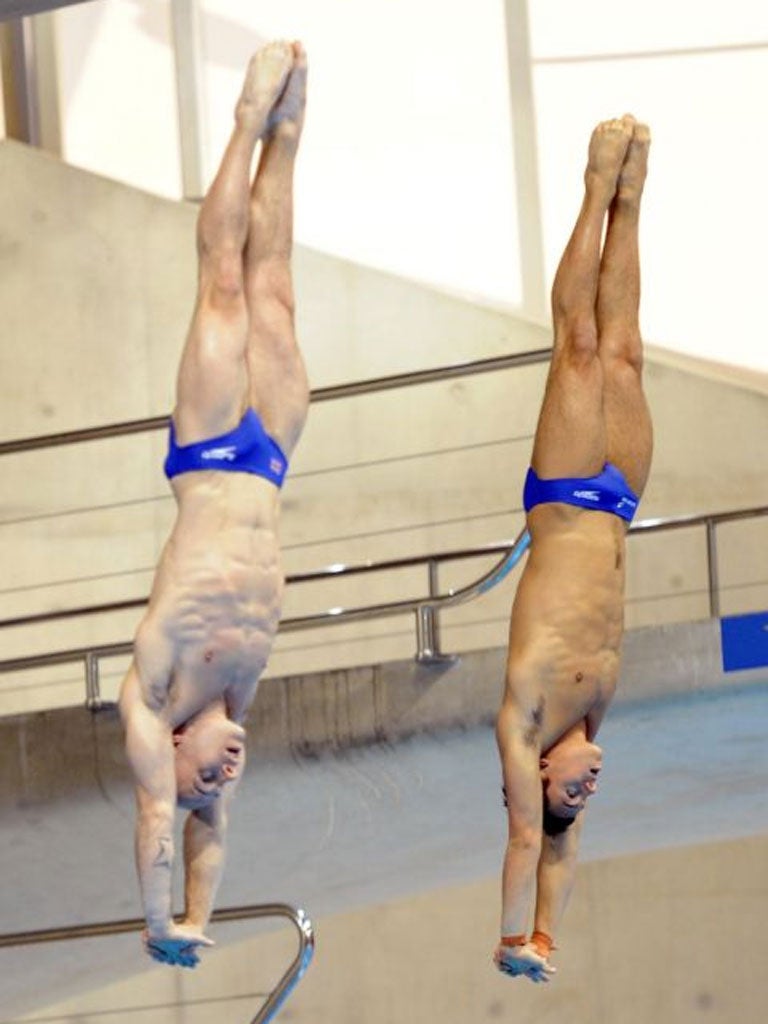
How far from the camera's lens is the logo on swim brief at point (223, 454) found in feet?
23.0

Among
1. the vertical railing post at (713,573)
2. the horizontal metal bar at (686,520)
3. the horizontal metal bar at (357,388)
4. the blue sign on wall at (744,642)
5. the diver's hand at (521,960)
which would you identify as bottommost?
the diver's hand at (521,960)

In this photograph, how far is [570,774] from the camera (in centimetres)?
758

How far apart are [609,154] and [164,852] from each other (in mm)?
2719

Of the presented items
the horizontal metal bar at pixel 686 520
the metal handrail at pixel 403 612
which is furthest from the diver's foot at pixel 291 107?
the horizontal metal bar at pixel 686 520

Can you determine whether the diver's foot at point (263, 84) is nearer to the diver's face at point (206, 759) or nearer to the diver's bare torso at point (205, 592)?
the diver's bare torso at point (205, 592)

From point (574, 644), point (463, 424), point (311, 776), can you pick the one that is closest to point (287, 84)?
point (574, 644)

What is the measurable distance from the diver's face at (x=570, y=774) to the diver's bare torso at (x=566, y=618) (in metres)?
0.08

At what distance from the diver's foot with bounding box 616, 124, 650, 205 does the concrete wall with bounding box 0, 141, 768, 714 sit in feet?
12.2

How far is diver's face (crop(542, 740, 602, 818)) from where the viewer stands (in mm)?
7578

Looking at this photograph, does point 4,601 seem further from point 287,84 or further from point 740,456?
point 287,84

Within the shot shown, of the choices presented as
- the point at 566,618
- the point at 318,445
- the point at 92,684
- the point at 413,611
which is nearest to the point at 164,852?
the point at 566,618

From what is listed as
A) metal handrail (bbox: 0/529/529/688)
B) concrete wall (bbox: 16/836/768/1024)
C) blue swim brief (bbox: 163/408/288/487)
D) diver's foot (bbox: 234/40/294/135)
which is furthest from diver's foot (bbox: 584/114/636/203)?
concrete wall (bbox: 16/836/768/1024)

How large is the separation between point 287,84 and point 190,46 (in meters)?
4.92

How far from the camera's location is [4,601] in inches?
464
